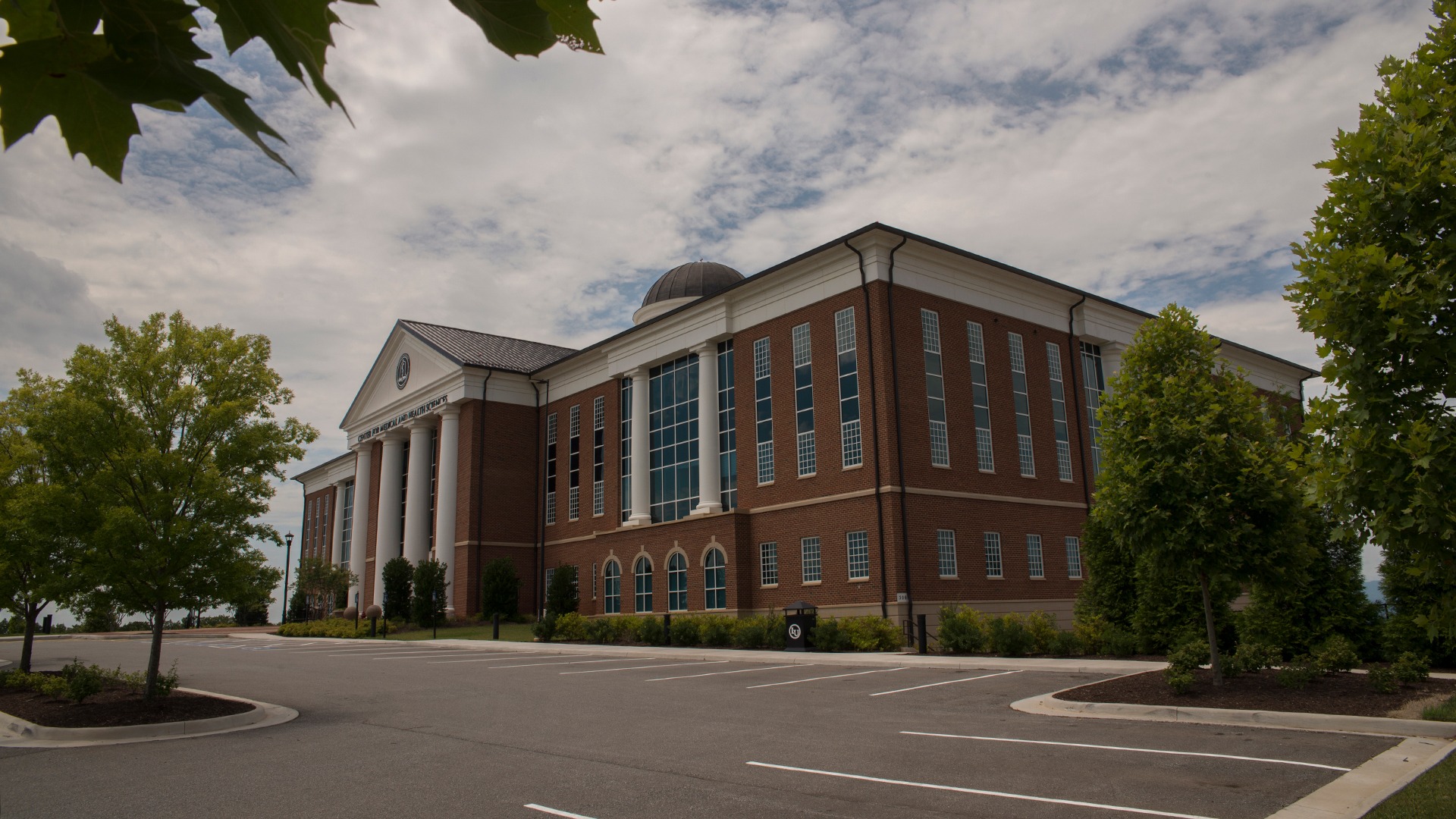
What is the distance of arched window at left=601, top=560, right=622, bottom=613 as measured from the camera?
4100 cm

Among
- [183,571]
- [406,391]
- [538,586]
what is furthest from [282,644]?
[183,571]

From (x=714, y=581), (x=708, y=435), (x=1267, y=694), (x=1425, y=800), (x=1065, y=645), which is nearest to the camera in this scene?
(x=1425, y=800)

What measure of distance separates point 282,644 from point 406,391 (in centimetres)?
1748

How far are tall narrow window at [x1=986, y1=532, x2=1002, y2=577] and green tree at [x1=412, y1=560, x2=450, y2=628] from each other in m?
25.5

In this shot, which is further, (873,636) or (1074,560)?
(1074,560)

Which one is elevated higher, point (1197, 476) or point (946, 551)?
point (1197, 476)

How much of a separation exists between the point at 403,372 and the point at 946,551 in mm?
34610

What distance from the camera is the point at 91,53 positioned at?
4.19 feet

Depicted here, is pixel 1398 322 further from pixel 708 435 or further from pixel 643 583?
pixel 643 583

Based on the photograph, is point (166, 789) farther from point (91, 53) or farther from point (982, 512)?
point (982, 512)

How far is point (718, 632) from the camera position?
2875 centimetres

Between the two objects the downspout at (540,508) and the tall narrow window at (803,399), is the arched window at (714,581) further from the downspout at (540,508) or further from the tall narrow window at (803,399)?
the downspout at (540,508)

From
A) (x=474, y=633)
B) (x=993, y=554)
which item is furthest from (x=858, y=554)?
(x=474, y=633)

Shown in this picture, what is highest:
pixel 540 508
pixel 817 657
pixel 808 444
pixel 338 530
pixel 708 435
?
pixel 708 435
